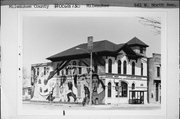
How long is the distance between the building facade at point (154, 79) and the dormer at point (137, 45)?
0.09 meters

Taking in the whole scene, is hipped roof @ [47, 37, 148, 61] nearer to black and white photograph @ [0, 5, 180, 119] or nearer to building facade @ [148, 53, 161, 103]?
A: black and white photograph @ [0, 5, 180, 119]

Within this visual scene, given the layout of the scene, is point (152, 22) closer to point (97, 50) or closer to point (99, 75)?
point (97, 50)

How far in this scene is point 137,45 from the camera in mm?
2014

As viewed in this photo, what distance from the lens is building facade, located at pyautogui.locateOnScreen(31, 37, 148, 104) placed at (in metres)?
2.01

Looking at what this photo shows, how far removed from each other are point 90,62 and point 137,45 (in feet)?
1.28

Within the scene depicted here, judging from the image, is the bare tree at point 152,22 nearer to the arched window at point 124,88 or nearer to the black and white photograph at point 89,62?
the black and white photograph at point 89,62

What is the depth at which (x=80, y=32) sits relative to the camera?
2006 millimetres

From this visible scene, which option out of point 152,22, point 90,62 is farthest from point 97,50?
point 152,22

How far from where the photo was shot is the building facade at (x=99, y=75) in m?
2.01

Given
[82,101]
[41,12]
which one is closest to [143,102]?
[82,101]

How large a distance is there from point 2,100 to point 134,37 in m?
1.13

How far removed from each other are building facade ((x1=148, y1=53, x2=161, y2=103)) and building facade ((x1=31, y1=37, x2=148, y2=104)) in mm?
39

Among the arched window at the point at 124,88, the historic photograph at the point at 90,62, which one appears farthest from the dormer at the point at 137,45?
the arched window at the point at 124,88

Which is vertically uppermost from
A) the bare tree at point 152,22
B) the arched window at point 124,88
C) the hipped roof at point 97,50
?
the bare tree at point 152,22
